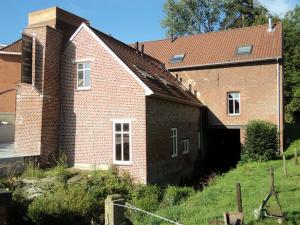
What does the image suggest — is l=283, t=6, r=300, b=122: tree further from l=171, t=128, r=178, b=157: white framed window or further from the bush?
l=171, t=128, r=178, b=157: white framed window

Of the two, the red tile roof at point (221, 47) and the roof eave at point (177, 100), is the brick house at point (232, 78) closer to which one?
the red tile roof at point (221, 47)

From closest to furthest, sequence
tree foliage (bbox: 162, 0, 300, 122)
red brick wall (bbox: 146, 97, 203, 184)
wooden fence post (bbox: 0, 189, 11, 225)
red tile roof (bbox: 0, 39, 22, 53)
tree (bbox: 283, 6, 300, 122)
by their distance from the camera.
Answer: wooden fence post (bbox: 0, 189, 11, 225) → red brick wall (bbox: 146, 97, 203, 184) → red tile roof (bbox: 0, 39, 22, 53) → tree (bbox: 283, 6, 300, 122) → tree foliage (bbox: 162, 0, 300, 122)

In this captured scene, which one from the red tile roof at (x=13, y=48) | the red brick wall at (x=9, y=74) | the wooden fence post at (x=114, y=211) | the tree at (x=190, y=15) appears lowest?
the wooden fence post at (x=114, y=211)

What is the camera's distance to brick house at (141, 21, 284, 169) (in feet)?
81.9

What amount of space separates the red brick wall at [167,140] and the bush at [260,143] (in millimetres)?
3521

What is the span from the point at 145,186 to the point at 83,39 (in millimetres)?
8109

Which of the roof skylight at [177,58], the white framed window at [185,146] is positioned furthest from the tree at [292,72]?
the white framed window at [185,146]

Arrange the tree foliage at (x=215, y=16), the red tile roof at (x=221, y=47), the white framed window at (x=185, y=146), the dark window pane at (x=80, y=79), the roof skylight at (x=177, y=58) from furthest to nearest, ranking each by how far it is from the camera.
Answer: the tree foliage at (x=215, y=16)
the roof skylight at (x=177, y=58)
the red tile roof at (x=221, y=47)
the white framed window at (x=185, y=146)
the dark window pane at (x=80, y=79)

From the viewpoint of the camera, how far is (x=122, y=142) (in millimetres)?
16688

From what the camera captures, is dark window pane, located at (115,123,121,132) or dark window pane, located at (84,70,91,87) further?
dark window pane, located at (84,70,91,87)

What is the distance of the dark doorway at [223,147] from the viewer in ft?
90.7

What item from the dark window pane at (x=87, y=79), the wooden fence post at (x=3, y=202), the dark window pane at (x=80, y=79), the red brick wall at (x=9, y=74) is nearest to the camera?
the wooden fence post at (x=3, y=202)

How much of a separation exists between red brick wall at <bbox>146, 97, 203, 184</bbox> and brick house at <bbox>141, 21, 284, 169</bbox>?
4015 millimetres

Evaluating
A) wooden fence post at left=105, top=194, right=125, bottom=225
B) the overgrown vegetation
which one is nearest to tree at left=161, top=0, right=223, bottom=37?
the overgrown vegetation
